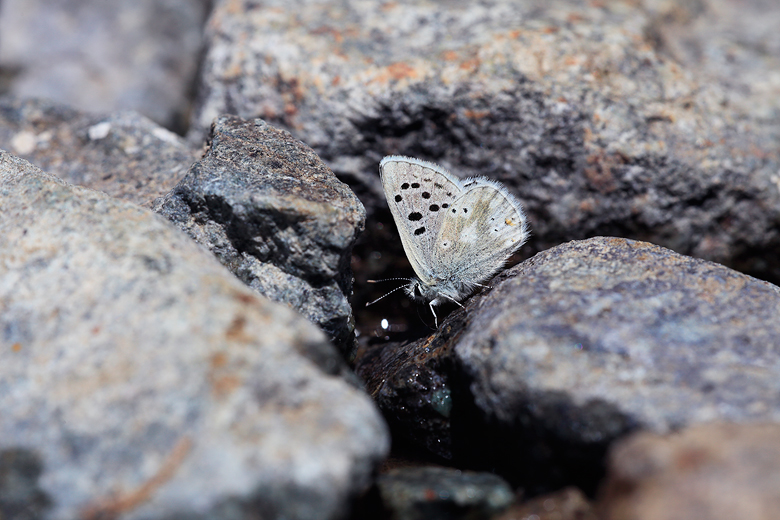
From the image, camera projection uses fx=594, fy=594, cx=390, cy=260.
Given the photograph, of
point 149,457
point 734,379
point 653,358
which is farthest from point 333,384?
point 734,379

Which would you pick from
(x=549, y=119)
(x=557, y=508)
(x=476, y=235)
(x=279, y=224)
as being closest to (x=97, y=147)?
(x=279, y=224)

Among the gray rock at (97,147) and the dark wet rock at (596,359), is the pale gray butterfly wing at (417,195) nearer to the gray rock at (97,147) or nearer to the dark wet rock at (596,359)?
the dark wet rock at (596,359)

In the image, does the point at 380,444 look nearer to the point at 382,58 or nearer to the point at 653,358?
the point at 653,358

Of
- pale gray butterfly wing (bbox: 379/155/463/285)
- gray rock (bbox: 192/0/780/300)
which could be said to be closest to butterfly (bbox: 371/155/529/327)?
pale gray butterfly wing (bbox: 379/155/463/285)

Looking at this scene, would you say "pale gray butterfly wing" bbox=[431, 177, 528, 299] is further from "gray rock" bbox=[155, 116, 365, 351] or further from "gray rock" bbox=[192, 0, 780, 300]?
"gray rock" bbox=[155, 116, 365, 351]

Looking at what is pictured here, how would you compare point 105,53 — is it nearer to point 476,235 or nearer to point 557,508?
point 476,235

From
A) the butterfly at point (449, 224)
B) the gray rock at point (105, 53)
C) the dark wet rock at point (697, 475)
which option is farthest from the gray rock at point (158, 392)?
the gray rock at point (105, 53)
